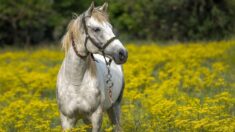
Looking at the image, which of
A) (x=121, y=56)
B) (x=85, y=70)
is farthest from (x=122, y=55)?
(x=85, y=70)

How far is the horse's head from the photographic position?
7.52 m

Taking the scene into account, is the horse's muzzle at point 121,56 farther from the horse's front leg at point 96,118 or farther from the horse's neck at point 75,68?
the horse's front leg at point 96,118

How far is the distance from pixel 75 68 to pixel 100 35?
553 millimetres

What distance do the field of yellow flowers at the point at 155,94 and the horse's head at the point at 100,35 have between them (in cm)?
91

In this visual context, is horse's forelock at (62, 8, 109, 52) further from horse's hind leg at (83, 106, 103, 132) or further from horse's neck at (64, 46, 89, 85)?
horse's hind leg at (83, 106, 103, 132)

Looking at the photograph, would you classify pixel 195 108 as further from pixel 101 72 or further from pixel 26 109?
pixel 26 109

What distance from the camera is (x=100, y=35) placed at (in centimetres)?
770

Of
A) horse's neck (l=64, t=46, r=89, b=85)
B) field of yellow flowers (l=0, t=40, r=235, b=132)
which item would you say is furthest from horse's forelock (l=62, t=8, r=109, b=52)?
field of yellow flowers (l=0, t=40, r=235, b=132)

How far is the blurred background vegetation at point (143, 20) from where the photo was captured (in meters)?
29.8

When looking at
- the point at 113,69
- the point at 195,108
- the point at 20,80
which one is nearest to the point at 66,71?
the point at 113,69

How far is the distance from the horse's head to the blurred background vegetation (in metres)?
18.9

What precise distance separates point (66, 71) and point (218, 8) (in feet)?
73.8

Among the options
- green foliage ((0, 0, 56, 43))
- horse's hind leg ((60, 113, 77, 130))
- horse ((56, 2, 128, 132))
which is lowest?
green foliage ((0, 0, 56, 43))

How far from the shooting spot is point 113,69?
9031 mm
